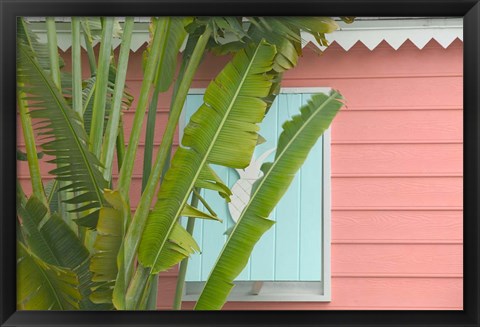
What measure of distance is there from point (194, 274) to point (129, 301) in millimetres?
827

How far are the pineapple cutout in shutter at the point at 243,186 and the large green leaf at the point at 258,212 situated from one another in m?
0.61

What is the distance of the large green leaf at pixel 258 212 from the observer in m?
1.58

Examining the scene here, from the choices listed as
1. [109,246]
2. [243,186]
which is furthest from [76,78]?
[243,186]

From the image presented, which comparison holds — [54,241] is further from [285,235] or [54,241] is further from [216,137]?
[285,235]

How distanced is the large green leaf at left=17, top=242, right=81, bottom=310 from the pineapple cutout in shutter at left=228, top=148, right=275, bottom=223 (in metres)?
0.88

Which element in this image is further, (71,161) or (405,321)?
(71,161)

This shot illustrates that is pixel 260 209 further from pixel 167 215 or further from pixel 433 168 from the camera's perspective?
pixel 433 168

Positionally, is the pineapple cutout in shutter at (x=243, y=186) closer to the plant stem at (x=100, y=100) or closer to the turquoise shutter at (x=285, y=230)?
the turquoise shutter at (x=285, y=230)

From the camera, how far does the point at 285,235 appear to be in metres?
2.23

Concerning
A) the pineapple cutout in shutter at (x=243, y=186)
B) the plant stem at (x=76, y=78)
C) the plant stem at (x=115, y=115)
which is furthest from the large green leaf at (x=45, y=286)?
the pineapple cutout in shutter at (x=243, y=186)

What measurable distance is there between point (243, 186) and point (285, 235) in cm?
23
